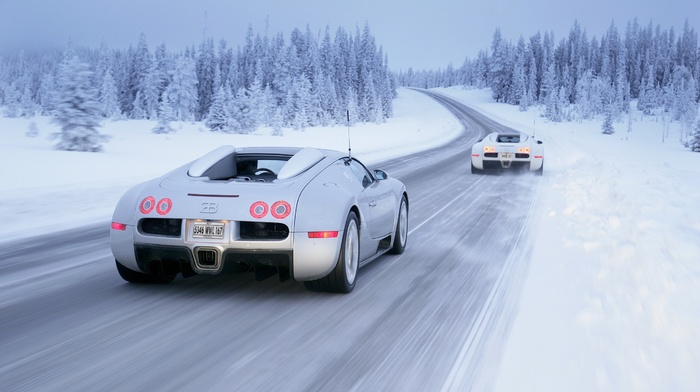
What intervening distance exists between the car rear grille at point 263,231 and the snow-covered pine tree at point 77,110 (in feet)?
69.4

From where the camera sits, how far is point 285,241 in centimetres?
493

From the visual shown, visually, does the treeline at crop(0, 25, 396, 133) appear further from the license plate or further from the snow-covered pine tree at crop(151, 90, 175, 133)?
the license plate

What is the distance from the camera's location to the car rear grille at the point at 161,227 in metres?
5.03

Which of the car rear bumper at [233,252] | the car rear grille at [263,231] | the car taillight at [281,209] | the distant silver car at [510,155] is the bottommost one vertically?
the distant silver car at [510,155]

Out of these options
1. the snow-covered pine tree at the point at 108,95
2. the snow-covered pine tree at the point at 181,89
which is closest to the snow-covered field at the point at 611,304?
the snow-covered pine tree at the point at 181,89

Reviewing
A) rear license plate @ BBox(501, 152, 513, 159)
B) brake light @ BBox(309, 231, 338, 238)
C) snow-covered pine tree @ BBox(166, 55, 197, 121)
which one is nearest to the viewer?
brake light @ BBox(309, 231, 338, 238)

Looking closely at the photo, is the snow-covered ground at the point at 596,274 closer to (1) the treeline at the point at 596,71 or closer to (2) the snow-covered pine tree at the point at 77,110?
(2) the snow-covered pine tree at the point at 77,110

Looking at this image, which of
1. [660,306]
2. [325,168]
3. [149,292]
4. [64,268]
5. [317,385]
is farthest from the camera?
[64,268]

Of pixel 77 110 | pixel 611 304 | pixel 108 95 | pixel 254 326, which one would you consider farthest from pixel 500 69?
pixel 254 326

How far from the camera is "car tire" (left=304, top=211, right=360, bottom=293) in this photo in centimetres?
531

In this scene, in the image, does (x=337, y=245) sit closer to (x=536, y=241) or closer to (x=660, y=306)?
(x=660, y=306)

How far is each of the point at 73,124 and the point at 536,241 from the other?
67.3 ft

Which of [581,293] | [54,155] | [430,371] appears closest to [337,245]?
[430,371]

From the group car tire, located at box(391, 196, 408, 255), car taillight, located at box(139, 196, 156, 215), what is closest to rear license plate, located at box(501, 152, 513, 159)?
car tire, located at box(391, 196, 408, 255)
